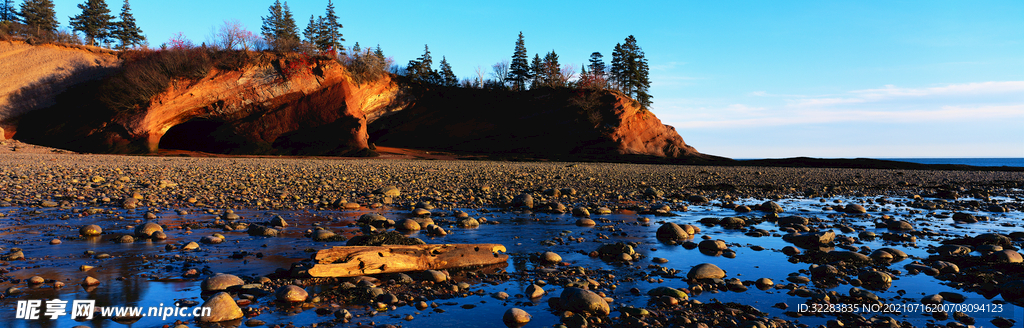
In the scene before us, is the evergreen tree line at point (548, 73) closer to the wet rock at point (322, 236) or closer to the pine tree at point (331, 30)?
the pine tree at point (331, 30)

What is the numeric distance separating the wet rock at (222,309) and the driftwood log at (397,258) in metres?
0.95

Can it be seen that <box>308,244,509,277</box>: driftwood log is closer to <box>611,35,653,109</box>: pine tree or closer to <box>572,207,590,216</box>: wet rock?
<box>572,207,590,216</box>: wet rock

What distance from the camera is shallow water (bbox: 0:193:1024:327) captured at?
383 centimetres

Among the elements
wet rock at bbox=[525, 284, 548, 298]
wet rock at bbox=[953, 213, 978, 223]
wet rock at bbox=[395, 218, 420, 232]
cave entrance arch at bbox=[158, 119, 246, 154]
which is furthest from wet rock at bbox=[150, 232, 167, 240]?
cave entrance arch at bbox=[158, 119, 246, 154]

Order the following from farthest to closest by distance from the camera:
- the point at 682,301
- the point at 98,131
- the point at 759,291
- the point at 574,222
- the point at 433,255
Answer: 1. the point at 98,131
2. the point at 574,222
3. the point at 433,255
4. the point at 759,291
5. the point at 682,301

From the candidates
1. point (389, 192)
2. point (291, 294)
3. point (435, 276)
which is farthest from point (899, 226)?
point (389, 192)

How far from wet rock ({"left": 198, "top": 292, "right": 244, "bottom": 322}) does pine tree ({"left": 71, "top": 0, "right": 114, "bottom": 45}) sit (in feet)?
225

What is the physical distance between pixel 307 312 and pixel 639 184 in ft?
45.9

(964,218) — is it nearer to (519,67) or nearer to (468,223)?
(468,223)

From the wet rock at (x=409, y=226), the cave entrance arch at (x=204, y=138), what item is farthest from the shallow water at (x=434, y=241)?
the cave entrance arch at (x=204, y=138)

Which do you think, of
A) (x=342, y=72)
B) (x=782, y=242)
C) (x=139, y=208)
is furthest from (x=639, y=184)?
(x=342, y=72)

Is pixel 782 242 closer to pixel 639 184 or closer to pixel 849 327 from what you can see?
pixel 849 327

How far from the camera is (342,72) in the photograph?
43.0 metres

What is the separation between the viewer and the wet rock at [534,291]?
4.23 m
